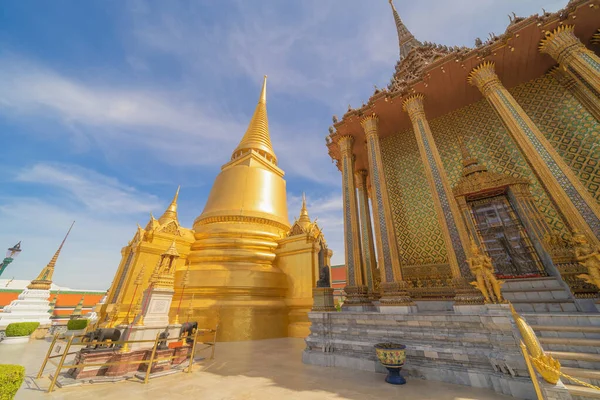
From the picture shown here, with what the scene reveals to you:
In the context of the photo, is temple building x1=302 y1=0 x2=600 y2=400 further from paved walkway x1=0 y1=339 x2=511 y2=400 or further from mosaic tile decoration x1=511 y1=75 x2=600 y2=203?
paved walkway x1=0 y1=339 x2=511 y2=400

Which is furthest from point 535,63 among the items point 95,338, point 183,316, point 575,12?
point 183,316

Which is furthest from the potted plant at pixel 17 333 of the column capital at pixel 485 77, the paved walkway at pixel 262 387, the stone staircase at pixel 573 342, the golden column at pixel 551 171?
the column capital at pixel 485 77

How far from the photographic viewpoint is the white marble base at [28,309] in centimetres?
941

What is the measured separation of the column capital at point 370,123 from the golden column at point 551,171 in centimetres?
319

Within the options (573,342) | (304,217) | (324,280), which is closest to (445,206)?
(573,342)

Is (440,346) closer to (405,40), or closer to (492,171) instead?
(492,171)

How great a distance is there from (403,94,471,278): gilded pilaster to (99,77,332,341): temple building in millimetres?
3695

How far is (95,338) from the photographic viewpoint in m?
5.07

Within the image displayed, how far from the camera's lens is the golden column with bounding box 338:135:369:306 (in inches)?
265

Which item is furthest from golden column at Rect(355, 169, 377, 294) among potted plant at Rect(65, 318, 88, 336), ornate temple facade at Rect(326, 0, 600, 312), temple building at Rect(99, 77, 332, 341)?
potted plant at Rect(65, 318, 88, 336)

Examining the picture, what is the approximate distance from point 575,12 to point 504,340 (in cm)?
810

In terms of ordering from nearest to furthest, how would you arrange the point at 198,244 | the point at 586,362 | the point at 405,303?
1. the point at 586,362
2. the point at 405,303
3. the point at 198,244

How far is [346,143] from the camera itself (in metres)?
9.22

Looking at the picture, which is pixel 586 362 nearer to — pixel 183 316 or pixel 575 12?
pixel 575 12
